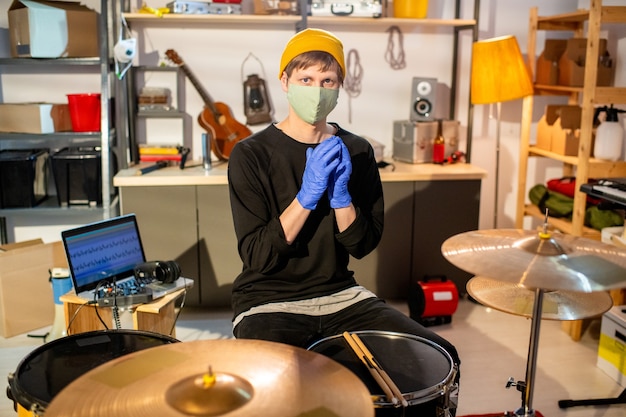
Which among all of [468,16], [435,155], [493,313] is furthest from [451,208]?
[468,16]

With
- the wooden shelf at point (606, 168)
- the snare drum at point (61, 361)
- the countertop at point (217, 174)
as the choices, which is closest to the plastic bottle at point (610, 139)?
the wooden shelf at point (606, 168)

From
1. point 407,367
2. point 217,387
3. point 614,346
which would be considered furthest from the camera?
point 614,346

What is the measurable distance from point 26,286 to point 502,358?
7.34 feet

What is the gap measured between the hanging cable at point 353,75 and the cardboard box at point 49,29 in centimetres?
138

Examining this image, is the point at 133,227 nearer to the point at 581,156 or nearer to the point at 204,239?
the point at 204,239

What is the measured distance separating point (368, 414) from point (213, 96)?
9.48 ft

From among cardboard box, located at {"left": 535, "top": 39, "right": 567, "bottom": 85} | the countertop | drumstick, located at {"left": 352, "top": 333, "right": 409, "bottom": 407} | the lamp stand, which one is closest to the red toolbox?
the countertop

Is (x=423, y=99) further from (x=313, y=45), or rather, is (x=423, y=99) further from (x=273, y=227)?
(x=273, y=227)

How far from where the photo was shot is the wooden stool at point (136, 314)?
2.31 meters

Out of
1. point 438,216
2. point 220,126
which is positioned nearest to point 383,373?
point 438,216

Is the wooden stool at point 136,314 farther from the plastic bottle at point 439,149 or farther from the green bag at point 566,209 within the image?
the plastic bottle at point 439,149

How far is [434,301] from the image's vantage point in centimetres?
319

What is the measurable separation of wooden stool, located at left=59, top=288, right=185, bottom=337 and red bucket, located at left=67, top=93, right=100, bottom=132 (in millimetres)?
1142

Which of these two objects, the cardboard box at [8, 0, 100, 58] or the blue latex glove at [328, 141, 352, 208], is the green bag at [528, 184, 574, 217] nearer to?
the blue latex glove at [328, 141, 352, 208]
